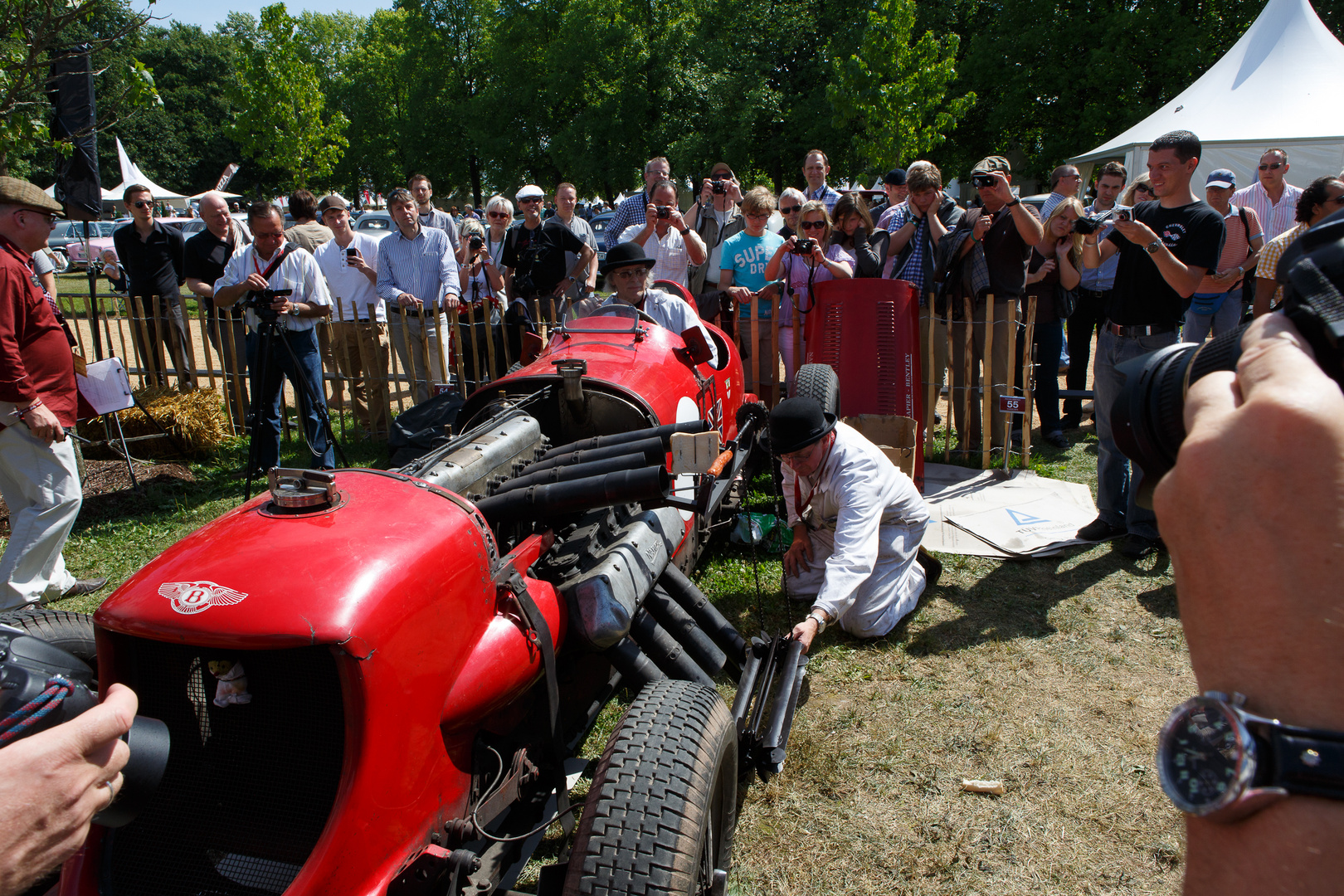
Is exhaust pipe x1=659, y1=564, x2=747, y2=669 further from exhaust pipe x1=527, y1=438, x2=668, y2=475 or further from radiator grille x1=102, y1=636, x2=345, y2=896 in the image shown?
radiator grille x1=102, y1=636, x2=345, y2=896

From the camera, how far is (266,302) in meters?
5.66

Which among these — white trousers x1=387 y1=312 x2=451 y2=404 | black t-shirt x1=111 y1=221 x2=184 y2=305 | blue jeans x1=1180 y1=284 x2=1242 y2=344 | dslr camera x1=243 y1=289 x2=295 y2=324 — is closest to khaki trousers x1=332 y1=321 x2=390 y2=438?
white trousers x1=387 y1=312 x2=451 y2=404

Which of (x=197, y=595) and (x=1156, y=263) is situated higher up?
(x=1156, y=263)

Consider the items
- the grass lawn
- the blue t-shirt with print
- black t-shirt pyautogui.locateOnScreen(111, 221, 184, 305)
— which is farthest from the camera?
black t-shirt pyautogui.locateOnScreen(111, 221, 184, 305)

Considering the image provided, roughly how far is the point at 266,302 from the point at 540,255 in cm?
261

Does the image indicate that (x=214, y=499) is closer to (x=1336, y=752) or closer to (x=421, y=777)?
(x=421, y=777)

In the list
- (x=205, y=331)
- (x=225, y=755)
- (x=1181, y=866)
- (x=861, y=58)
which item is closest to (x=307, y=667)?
(x=225, y=755)

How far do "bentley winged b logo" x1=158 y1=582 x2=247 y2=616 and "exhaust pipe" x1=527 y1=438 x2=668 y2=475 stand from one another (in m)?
1.20

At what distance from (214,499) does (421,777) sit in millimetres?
5487

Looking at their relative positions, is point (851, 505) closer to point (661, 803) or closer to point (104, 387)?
point (661, 803)

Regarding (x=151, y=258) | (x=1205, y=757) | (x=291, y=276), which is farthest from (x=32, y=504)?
(x=151, y=258)

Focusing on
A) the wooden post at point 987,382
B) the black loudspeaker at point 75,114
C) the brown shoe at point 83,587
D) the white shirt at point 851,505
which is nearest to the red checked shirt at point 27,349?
the brown shoe at point 83,587

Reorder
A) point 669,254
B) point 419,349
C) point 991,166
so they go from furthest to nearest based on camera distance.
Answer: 1. point 419,349
2. point 669,254
3. point 991,166

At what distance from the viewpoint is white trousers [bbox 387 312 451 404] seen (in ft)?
25.3
